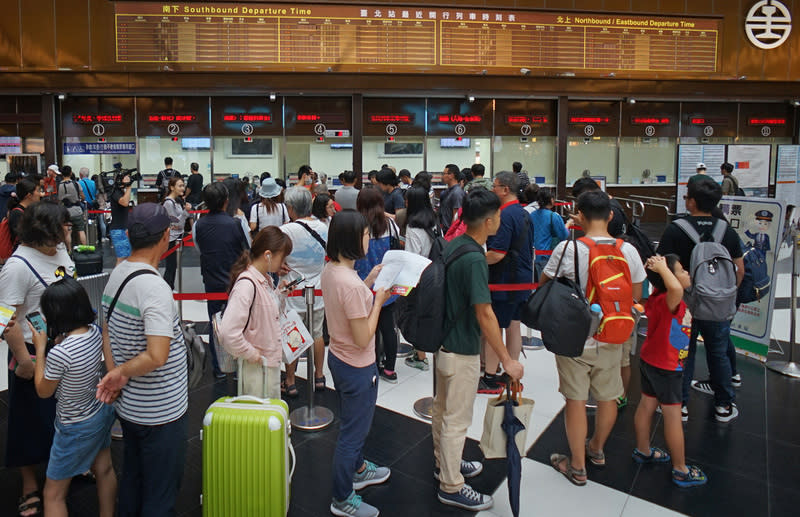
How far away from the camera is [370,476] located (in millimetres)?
3348

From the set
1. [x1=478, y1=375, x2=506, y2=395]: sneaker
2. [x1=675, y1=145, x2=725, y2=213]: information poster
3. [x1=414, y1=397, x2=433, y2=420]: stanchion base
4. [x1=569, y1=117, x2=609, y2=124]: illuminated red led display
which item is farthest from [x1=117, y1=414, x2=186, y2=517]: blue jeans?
[x1=569, y1=117, x2=609, y2=124]: illuminated red led display

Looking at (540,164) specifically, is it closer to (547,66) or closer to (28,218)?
(547,66)

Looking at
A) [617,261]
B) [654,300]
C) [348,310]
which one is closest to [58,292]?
[348,310]

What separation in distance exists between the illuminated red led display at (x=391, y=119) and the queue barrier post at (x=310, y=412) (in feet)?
32.2

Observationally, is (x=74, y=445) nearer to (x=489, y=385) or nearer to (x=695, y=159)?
(x=489, y=385)

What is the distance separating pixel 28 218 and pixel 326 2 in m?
9.84

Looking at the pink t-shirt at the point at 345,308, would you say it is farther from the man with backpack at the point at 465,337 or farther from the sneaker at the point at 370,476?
the sneaker at the point at 370,476

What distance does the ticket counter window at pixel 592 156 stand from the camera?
14266 mm

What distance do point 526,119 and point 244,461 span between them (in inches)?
490

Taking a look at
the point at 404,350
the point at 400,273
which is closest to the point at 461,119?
the point at 404,350

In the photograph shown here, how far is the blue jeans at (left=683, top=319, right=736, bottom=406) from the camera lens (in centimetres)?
416

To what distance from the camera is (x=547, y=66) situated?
12398 millimetres

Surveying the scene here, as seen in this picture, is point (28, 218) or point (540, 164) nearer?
point (28, 218)

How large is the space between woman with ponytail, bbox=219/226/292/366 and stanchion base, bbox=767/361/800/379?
174 inches
